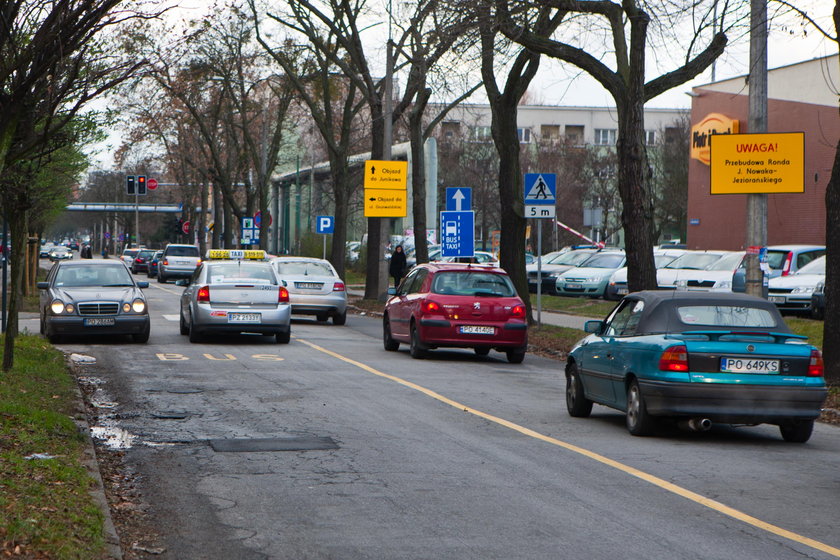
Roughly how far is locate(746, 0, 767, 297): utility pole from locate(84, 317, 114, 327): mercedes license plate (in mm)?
10333

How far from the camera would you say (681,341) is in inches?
415

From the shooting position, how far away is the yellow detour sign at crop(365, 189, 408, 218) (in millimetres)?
35312

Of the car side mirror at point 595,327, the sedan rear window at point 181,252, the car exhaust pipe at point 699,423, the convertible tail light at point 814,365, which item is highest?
the sedan rear window at point 181,252

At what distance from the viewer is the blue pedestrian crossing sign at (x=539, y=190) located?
24.0m

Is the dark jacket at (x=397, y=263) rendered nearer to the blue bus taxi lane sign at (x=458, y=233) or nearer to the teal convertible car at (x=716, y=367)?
the blue bus taxi lane sign at (x=458, y=233)

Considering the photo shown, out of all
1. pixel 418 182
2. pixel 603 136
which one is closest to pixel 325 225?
pixel 418 182

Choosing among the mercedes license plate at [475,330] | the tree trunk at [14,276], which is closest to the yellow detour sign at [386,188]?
the mercedes license plate at [475,330]

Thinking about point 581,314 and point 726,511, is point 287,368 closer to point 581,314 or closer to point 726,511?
point 726,511

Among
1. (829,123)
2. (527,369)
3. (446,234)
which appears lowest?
(527,369)

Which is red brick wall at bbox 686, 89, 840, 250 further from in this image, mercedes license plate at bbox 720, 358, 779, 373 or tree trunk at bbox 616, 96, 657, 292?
mercedes license plate at bbox 720, 358, 779, 373

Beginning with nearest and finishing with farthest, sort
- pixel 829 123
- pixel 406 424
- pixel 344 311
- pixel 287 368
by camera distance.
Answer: pixel 406 424 → pixel 287 368 → pixel 344 311 → pixel 829 123

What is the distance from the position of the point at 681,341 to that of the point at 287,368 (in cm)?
788

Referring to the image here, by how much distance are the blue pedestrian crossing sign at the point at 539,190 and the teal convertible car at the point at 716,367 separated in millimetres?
12680

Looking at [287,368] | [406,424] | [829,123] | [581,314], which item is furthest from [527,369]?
[829,123]
